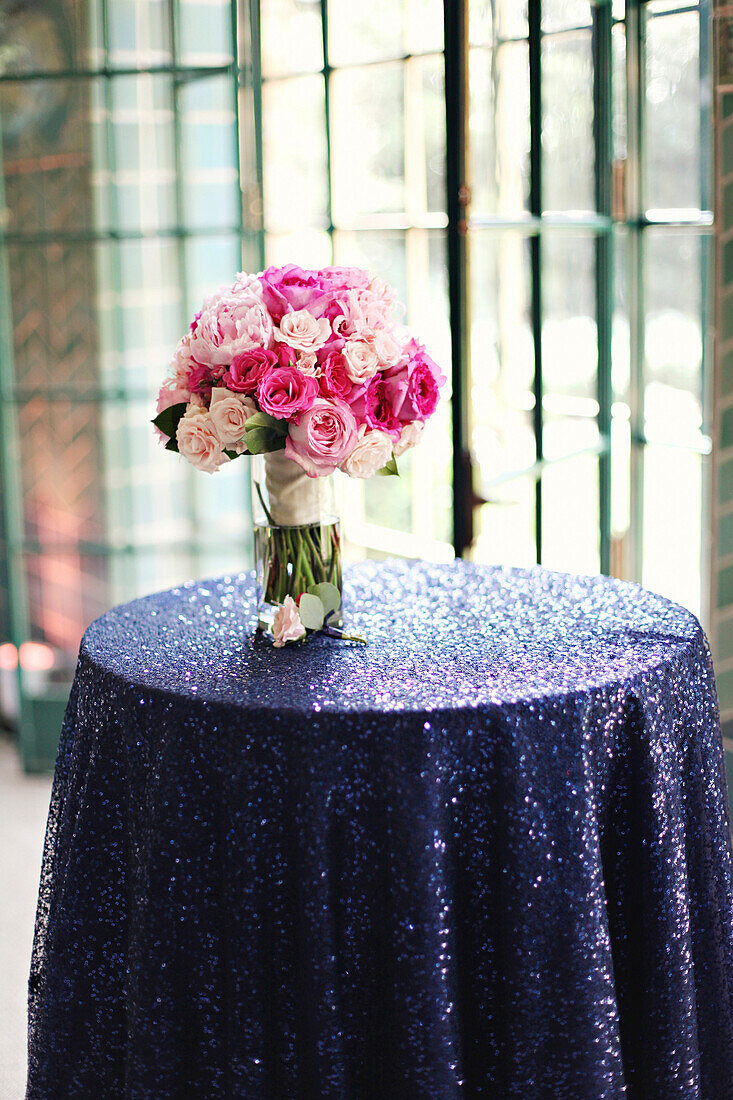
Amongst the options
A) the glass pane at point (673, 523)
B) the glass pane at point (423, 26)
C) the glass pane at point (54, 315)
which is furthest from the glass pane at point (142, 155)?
the glass pane at point (673, 523)

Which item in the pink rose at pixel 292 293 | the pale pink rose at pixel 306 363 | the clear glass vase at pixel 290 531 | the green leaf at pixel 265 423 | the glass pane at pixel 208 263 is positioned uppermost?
the glass pane at pixel 208 263

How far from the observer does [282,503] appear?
5.44 ft

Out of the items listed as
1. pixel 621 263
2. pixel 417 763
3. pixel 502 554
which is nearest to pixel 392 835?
pixel 417 763

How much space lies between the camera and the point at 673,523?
3207 mm

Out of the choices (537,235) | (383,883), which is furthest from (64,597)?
(383,883)

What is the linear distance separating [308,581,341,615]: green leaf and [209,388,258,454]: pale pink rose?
0.24m

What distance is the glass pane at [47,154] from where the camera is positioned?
3162mm

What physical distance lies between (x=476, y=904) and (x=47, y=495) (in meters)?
2.27

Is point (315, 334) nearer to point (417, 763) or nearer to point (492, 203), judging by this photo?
point (417, 763)

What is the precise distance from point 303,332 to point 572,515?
1540 mm

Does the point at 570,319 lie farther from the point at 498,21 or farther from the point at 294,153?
the point at 294,153

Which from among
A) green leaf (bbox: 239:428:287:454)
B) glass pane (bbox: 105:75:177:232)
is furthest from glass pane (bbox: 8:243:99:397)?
green leaf (bbox: 239:428:287:454)

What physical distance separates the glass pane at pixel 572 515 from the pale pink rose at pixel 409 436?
3.89 feet

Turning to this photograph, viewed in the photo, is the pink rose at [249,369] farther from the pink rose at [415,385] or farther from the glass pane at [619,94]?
the glass pane at [619,94]
